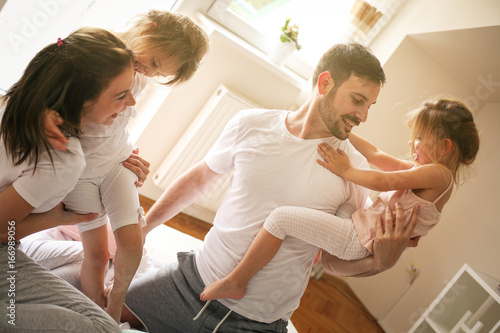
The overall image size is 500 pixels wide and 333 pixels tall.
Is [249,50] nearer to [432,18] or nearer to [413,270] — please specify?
[432,18]

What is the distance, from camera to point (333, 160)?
125cm

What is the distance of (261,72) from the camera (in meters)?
2.56

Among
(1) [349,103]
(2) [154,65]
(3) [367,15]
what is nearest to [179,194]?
(2) [154,65]

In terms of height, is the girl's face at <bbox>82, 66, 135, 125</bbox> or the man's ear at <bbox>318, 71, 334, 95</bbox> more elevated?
the man's ear at <bbox>318, 71, 334, 95</bbox>

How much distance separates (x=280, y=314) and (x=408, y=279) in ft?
6.53

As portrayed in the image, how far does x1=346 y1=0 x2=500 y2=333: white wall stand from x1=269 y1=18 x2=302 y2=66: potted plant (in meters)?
0.53

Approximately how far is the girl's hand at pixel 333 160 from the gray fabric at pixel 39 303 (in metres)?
0.77

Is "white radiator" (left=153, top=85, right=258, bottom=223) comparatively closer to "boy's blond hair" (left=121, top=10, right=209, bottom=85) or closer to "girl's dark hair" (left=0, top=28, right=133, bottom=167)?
"boy's blond hair" (left=121, top=10, right=209, bottom=85)

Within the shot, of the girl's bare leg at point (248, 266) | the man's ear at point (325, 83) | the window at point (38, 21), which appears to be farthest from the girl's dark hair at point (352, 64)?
the window at point (38, 21)

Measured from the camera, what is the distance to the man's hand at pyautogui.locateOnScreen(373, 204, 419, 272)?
117cm

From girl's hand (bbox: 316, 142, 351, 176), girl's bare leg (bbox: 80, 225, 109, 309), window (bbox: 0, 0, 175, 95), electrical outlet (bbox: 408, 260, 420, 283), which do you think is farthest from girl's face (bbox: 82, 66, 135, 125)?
electrical outlet (bbox: 408, 260, 420, 283)

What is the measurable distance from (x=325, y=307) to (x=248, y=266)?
1.81 meters

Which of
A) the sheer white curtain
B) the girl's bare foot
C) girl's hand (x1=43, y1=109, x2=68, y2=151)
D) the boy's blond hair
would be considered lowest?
the girl's bare foot

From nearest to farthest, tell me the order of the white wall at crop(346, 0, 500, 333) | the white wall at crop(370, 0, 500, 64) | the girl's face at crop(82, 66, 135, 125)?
the girl's face at crop(82, 66, 135, 125)
the white wall at crop(370, 0, 500, 64)
the white wall at crop(346, 0, 500, 333)
